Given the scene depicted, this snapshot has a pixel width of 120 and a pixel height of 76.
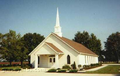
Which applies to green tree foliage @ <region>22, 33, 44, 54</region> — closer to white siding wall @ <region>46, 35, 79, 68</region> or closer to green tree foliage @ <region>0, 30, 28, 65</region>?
green tree foliage @ <region>0, 30, 28, 65</region>

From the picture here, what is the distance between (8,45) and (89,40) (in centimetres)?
4397

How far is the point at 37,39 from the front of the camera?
189 ft

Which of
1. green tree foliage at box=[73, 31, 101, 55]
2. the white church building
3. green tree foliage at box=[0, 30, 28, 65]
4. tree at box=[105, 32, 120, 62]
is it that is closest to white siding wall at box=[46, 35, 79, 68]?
the white church building

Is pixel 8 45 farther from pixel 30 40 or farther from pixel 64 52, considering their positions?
pixel 64 52

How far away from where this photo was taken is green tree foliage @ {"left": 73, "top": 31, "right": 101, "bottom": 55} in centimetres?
7206

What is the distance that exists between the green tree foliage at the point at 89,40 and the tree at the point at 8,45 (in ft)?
129

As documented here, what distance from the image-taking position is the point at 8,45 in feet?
145

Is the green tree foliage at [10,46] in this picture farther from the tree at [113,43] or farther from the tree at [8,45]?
the tree at [113,43]

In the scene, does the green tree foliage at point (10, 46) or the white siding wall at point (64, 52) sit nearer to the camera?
the white siding wall at point (64, 52)

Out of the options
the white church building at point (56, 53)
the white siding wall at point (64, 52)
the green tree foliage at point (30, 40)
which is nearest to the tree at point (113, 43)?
the green tree foliage at point (30, 40)

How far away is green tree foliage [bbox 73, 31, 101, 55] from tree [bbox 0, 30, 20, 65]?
39416 millimetres

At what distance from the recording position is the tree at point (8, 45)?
41947 mm

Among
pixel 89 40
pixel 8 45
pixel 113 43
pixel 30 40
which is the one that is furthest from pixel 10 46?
pixel 113 43

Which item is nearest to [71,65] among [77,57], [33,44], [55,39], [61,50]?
[77,57]
